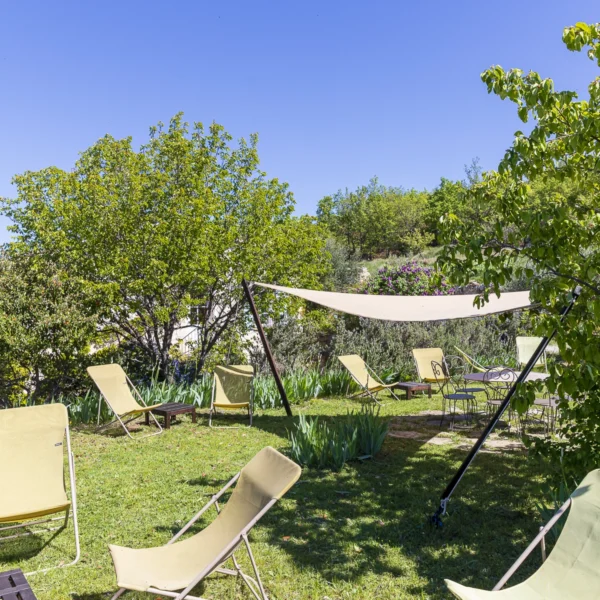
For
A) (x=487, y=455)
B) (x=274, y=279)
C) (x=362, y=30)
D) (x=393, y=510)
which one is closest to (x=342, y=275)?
(x=274, y=279)

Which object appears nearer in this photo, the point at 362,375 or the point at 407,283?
the point at 362,375

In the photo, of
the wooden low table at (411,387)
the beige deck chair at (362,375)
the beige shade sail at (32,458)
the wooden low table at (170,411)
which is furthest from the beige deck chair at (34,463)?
the wooden low table at (411,387)

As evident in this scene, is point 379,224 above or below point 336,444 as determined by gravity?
above

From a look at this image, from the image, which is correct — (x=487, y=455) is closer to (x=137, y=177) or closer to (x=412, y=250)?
(x=137, y=177)

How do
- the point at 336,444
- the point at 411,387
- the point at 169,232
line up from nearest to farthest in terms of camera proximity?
the point at 336,444 < the point at 169,232 < the point at 411,387

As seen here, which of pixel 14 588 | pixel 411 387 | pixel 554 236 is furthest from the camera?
pixel 411 387

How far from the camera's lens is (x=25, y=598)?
85.4 inches

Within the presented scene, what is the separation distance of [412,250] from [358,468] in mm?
34427

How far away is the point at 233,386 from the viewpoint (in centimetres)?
818

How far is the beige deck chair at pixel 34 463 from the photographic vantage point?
144 inches

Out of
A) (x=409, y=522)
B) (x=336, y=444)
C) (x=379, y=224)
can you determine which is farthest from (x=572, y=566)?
(x=379, y=224)

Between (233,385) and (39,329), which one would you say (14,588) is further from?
(39,329)

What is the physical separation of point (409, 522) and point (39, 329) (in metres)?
6.19

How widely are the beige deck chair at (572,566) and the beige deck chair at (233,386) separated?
5.64 m
